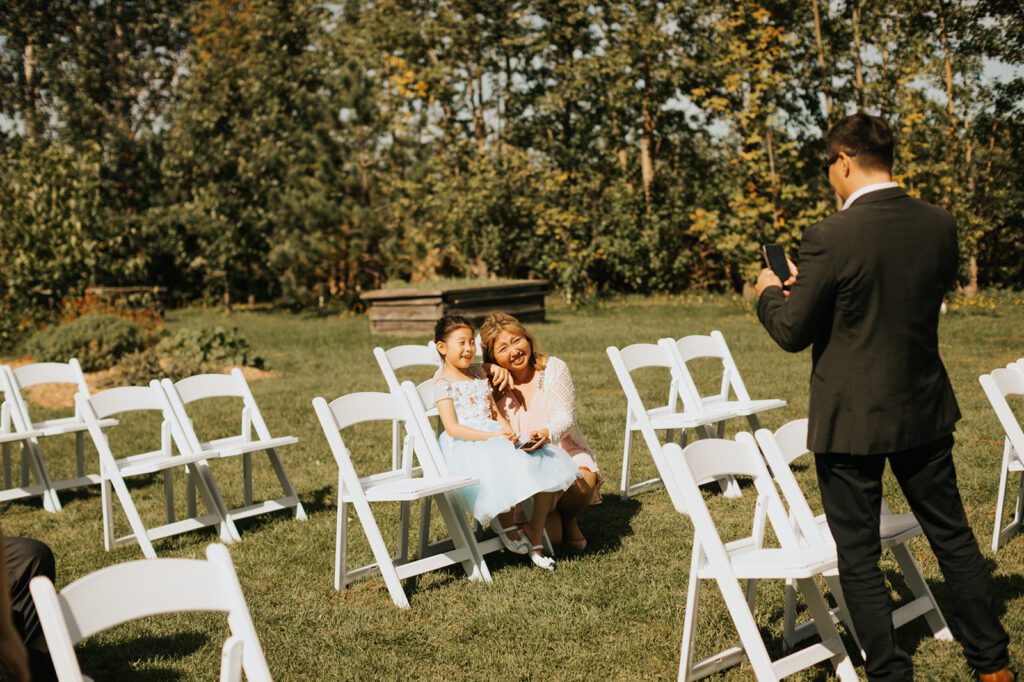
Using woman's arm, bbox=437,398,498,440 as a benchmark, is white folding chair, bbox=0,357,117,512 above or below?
below

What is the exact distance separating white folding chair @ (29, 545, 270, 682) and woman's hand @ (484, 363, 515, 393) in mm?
3293

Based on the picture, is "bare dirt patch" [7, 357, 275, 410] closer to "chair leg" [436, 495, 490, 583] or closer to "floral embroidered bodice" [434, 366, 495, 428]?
"floral embroidered bodice" [434, 366, 495, 428]

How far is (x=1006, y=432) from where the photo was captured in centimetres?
504

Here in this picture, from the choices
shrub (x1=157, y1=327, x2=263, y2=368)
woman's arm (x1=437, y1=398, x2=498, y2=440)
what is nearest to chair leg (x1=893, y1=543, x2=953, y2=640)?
woman's arm (x1=437, y1=398, x2=498, y2=440)

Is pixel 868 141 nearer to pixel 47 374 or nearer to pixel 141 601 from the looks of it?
pixel 141 601

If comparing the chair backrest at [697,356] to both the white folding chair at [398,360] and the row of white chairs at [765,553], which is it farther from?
the row of white chairs at [765,553]

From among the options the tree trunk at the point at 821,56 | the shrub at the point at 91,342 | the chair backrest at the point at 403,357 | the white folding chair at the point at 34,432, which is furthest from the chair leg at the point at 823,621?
the tree trunk at the point at 821,56

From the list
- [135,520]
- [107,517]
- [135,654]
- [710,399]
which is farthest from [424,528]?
[710,399]

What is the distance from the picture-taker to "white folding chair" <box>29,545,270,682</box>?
2348mm

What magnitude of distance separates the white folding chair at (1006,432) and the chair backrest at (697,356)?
2053 mm

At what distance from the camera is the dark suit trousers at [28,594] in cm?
332

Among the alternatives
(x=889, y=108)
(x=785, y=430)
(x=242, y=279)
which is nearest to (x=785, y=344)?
(x=785, y=430)

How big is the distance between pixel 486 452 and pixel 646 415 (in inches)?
64.7

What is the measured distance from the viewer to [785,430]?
4211 mm
